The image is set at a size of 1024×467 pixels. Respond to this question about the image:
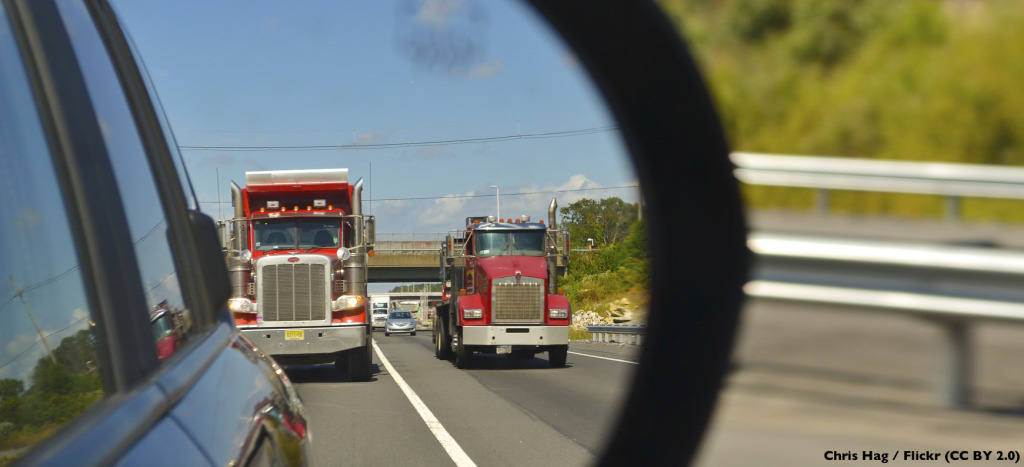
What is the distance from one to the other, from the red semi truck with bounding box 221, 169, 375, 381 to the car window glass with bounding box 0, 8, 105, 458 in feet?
45.9

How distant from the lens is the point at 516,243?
19.6 metres

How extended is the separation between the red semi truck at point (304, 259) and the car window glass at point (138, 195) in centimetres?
1331

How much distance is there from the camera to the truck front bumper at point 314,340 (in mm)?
15109

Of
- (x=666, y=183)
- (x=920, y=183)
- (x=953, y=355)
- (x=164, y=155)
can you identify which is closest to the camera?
(x=666, y=183)

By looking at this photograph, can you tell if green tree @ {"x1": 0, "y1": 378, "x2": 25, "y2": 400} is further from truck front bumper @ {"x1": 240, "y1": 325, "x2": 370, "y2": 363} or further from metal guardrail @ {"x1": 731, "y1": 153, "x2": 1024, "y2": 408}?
truck front bumper @ {"x1": 240, "y1": 325, "x2": 370, "y2": 363}

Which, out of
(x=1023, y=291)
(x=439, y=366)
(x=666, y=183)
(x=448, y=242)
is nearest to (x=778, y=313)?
(x=1023, y=291)

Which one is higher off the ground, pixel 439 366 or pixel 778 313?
pixel 778 313

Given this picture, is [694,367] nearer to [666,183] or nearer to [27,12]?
[666,183]

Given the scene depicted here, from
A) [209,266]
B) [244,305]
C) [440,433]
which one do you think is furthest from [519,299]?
[209,266]

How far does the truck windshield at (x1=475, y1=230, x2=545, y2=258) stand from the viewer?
19500 mm

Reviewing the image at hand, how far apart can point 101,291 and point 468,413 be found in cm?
933

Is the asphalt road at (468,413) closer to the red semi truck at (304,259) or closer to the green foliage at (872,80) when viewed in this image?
the red semi truck at (304,259)

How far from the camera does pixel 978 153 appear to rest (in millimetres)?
20688

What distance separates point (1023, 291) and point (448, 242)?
15.8m
